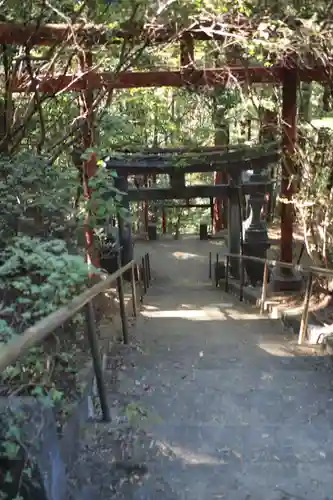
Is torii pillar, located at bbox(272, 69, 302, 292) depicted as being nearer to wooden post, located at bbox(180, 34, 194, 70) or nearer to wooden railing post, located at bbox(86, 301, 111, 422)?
wooden post, located at bbox(180, 34, 194, 70)

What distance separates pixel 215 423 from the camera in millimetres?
3426

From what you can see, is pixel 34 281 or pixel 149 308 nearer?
pixel 34 281

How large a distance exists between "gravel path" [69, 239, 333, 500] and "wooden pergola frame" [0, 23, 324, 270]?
1712mm

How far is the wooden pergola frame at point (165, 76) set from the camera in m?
4.77

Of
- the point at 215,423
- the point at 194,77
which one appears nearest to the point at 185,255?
the point at 194,77

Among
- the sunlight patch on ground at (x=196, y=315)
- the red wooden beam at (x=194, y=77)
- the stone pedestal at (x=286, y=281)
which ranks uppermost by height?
the red wooden beam at (x=194, y=77)

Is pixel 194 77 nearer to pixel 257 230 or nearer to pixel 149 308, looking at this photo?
pixel 149 308

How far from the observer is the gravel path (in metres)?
2.69

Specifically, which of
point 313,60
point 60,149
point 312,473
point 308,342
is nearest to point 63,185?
point 60,149

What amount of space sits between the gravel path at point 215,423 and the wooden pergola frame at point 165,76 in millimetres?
1712

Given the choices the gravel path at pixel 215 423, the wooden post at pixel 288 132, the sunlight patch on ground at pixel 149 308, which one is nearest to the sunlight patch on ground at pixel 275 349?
the gravel path at pixel 215 423

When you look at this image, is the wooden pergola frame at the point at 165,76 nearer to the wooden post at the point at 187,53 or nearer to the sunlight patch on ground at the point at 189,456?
the wooden post at the point at 187,53

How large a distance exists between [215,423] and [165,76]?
16.0 feet

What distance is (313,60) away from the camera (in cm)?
624
